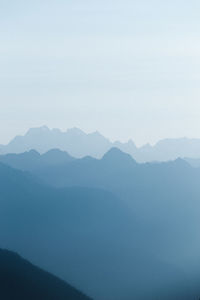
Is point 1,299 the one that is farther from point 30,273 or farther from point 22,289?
A: point 30,273

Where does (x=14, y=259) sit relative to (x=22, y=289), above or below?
above

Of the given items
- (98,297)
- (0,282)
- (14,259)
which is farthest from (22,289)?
(98,297)

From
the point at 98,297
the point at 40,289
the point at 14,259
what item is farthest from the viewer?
the point at 98,297

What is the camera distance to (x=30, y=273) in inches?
6083

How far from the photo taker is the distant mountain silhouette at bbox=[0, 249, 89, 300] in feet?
458

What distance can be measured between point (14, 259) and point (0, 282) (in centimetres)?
1817

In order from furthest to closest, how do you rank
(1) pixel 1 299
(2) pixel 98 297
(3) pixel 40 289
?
(2) pixel 98 297 → (3) pixel 40 289 → (1) pixel 1 299

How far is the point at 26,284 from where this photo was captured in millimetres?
145000

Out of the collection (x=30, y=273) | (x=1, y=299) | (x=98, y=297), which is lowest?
(x=1, y=299)

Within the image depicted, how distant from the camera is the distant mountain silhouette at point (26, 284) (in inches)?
5502

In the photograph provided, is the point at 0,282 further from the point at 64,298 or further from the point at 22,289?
the point at 64,298

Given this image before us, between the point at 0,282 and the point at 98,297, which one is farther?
the point at 98,297

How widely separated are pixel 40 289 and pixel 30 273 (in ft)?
30.1

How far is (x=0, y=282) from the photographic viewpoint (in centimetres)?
14100
